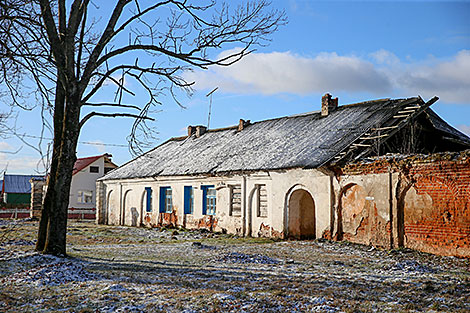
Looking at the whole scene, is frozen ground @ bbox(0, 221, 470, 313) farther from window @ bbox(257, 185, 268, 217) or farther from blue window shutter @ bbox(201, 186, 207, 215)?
blue window shutter @ bbox(201, 186, 207, 215)

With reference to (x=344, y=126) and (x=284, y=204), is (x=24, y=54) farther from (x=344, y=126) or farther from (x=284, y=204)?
(x=344, y=126)

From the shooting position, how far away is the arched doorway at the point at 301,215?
17391 mm

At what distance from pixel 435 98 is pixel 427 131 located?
196 centimetres

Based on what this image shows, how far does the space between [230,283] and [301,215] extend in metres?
10.3

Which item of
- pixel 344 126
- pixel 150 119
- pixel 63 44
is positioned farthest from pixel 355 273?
pixel 344 126

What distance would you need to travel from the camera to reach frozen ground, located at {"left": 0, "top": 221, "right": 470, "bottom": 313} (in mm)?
6277

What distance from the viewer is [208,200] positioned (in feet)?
70.5

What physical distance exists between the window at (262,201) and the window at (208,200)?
9.78 ft

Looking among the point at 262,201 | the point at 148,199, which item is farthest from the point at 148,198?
the point at 262,201

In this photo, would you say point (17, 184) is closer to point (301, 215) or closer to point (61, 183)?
point (301, 215)

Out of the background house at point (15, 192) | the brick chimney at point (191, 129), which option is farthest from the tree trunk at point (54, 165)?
the background house at point (15, 192)

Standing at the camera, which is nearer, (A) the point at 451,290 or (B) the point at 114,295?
(B) the point at 114,295

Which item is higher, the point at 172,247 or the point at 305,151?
the point at 305,151

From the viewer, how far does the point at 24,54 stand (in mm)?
7875
